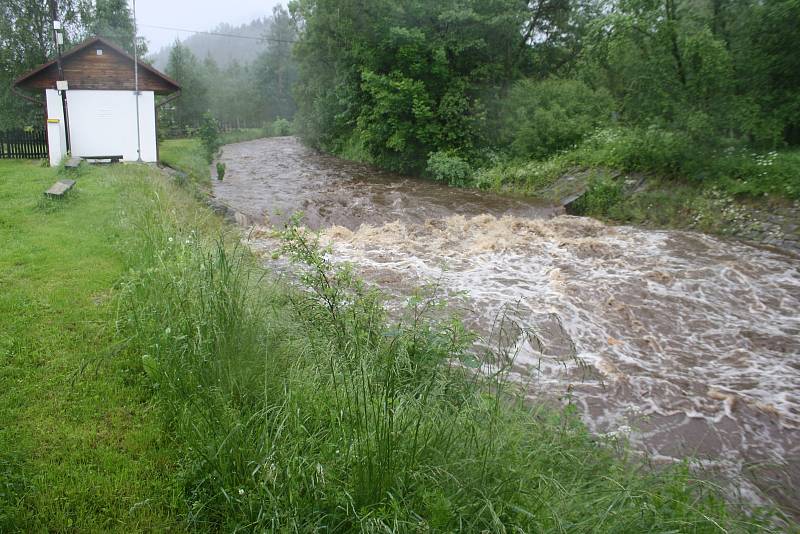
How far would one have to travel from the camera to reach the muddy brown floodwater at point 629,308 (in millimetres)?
5219

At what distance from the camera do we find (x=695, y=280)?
9.43m

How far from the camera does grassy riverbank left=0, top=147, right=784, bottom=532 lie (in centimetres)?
273

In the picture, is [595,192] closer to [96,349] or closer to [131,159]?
[96,349]

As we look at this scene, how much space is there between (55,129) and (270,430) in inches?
756

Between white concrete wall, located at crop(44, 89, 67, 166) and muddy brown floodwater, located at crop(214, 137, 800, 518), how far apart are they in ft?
24.7

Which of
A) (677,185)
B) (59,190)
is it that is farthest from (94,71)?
(677,185)

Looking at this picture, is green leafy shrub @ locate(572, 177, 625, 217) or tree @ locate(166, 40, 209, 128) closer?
green leafy shrub @ locate(572, 177, 625, 217)

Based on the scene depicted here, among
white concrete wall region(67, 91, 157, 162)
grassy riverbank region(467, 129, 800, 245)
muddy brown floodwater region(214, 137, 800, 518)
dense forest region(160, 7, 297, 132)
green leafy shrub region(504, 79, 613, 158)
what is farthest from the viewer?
dense forest region(160, 7, 297, 132)

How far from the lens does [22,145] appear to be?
68.0ft

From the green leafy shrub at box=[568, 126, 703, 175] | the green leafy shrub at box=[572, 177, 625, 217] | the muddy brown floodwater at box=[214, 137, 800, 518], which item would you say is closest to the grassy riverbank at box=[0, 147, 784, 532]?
the muddy brown floodwater at box=[214, 137, 800, 518]

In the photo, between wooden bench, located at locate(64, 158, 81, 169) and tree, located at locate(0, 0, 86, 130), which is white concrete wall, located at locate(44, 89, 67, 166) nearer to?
wooden bench, located at locate(64, 158, 81, 169)

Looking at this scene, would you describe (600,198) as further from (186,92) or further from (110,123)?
(186,92)

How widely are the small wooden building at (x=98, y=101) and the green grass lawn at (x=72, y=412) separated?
548 inches

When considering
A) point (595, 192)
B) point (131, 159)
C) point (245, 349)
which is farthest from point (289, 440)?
point (131, 159)
